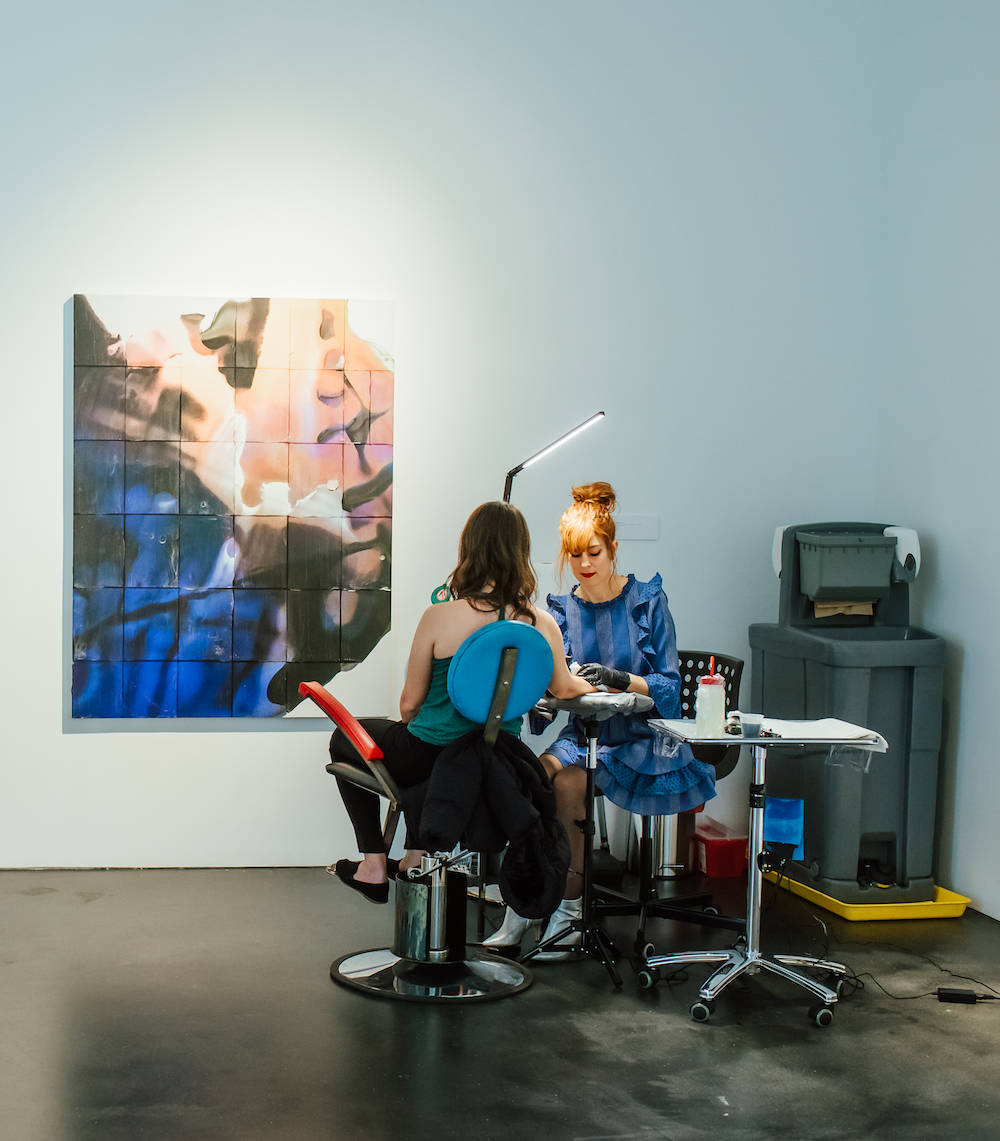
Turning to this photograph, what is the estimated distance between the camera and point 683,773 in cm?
339

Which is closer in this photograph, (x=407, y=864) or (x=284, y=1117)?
(x=284, y=1117)

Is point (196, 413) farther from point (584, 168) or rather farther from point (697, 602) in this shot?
point (697, 602)

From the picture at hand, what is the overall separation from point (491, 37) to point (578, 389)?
1.36 metres

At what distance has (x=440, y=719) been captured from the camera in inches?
116

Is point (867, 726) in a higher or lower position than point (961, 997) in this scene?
higher

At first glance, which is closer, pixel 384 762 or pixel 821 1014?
pixel 821 1014

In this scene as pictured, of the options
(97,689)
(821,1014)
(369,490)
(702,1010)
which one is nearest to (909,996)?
(821,1014)

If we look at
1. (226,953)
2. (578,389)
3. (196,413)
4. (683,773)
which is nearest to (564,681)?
(683,773)

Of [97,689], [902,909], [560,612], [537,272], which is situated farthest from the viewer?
[537,272]

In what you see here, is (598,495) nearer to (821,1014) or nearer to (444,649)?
(444,649)

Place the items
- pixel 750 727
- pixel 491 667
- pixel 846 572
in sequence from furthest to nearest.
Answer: pixel 846 572
pixel 750 727
pixel 491 667

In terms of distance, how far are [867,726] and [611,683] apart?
3.57ft

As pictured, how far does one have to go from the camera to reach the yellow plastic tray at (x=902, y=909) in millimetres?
3719

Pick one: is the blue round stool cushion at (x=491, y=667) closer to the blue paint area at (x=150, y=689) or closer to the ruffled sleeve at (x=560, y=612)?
the ruffled sleeve at (x=560, y=612)
